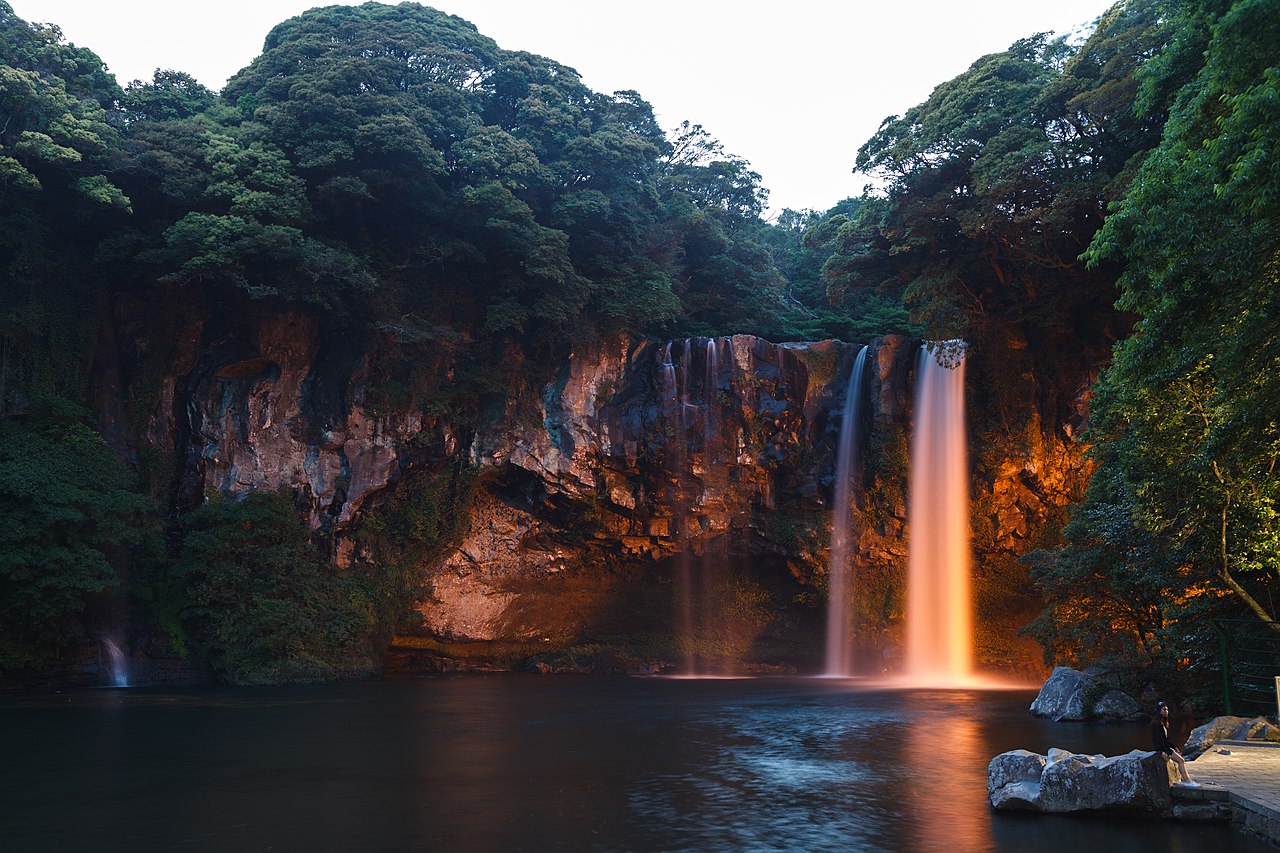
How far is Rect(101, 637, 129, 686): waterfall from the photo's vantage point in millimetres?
23891

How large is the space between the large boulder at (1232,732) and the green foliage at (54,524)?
2072 centimetres

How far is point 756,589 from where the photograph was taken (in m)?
30.5

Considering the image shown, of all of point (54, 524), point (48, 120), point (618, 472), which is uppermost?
point (48, 120)

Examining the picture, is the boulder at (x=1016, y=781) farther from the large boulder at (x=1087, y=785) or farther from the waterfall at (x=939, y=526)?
the waterfall at (x=939, y=526)

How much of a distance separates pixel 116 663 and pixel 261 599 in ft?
14.4

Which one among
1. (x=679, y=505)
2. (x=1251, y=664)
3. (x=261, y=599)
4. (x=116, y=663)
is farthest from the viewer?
(x=679, y=505)

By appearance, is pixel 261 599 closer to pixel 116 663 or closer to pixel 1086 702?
pixel 116 663

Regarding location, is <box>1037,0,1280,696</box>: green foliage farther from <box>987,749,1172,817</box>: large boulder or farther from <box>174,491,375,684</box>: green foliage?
<box>174,491,375,684</box>: green foliage

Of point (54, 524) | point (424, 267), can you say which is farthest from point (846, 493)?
point (54, 524)

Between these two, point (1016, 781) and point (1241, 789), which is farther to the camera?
point (1016, 781)

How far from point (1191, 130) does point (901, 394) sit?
18.3 metres

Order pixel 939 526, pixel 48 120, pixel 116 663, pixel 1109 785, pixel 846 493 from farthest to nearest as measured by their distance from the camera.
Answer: pixel 846 493 < pixel 939 526 < pixel 116 663 < pixel 48 120 < pixel 1109 785

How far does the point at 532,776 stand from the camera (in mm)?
11078

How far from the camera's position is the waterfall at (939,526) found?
2762cm
